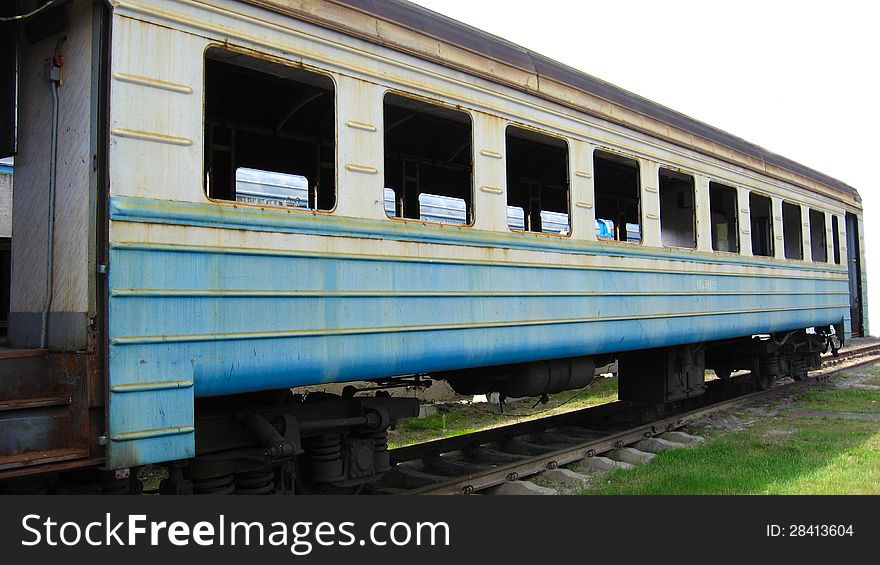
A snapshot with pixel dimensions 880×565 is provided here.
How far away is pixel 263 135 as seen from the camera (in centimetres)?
586

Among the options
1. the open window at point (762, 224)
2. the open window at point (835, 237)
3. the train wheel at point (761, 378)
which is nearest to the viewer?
the open window at point (762, 224)

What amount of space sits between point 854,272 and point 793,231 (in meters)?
3.95

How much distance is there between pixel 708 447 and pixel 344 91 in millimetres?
5207

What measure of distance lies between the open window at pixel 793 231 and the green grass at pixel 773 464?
9.02 ft

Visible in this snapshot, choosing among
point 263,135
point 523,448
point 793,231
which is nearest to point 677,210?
point 523,448

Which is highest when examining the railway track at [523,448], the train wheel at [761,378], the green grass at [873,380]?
the train wheel at [761,378]

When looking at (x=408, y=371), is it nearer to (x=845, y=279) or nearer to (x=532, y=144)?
(x=532, y=144)

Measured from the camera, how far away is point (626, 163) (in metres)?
6.75

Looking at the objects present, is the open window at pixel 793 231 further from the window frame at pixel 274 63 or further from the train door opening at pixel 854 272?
the window frame at pixel 274 63

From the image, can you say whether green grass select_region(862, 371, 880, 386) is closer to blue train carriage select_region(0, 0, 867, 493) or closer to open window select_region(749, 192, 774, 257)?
open window select_region(749, 192, 774, 257)

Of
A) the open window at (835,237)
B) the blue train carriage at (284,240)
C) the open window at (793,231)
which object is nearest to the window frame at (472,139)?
the blue train carriage at (284,240)

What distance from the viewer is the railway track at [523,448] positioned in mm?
5660
